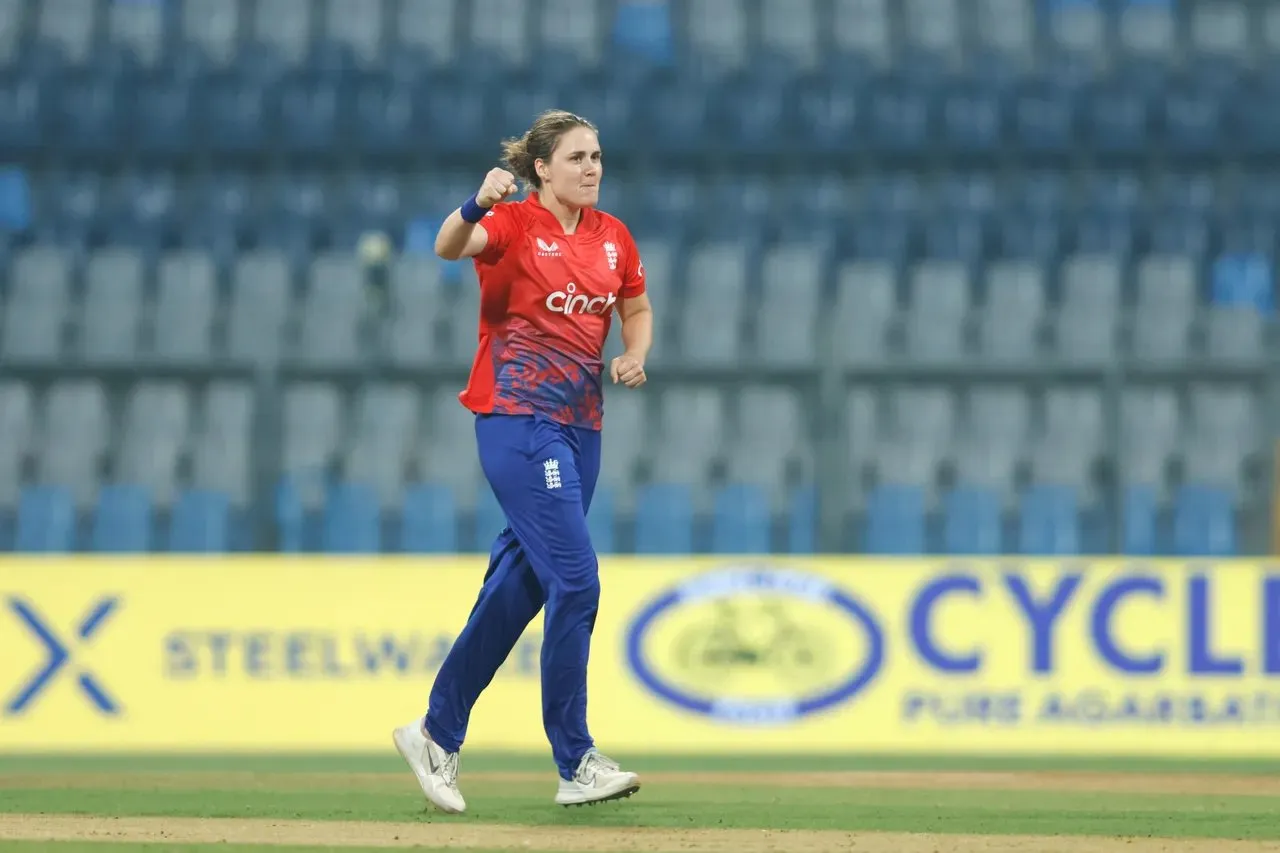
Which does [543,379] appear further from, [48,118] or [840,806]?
[48,118]

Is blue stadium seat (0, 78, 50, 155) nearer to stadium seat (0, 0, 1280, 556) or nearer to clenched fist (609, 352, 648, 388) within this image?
stadium seat (0, 0, 1280, 556)

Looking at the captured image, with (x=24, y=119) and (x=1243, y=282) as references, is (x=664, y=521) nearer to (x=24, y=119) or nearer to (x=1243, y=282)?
(x=1243, y=282)

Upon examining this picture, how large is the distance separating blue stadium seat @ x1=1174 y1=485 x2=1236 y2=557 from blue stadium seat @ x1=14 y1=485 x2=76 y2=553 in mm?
5794

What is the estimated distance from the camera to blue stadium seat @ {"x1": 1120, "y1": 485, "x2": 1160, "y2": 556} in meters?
10.0

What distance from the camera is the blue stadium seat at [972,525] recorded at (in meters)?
9.77

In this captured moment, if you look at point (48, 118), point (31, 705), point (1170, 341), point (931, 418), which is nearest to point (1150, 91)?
point (1170, 341)

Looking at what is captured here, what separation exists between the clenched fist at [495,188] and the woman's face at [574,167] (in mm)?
344

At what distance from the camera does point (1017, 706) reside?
26.4 feet

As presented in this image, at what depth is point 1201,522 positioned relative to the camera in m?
9.99

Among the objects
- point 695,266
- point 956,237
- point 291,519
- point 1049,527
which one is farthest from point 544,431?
point 956,237

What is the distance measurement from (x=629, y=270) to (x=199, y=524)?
5177 millimetres

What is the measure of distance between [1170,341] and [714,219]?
291cm

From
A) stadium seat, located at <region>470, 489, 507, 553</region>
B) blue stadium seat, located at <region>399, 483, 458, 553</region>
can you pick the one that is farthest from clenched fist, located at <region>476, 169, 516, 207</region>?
blue stadium seat, located at <region>399, 483, 458, 553</region>

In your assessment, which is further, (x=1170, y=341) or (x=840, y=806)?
(x=1170, y=341)
